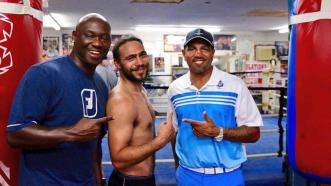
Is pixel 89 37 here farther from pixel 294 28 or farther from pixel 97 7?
pixel 97 7

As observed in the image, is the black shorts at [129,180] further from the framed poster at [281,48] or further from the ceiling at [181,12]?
the framed poster at [281,48]

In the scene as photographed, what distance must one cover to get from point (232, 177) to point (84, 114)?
88 cm

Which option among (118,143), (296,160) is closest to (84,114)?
(118,143)

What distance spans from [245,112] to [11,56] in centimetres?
121

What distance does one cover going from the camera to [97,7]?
680cm

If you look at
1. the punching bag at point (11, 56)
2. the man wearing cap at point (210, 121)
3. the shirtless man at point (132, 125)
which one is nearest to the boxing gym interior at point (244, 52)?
the punching bag at point (11, 56)

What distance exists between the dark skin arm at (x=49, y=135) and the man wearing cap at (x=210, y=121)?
595 mm

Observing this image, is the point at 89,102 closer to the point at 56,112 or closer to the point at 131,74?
the point at 56,112

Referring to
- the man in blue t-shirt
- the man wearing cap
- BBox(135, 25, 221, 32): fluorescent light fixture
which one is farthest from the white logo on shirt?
BBox(135, 25, 221, 32): fluorescent light fixture

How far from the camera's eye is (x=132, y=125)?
1.57 metres

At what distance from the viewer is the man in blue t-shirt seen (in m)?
1.26

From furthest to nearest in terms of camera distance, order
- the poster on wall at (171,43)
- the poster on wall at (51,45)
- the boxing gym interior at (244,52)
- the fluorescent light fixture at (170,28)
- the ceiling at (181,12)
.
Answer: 1. the poster on wall at (171,43)
2. the poster on wall at (51,45)
3. the fluorescent light fixture at (170,28)
4. the ceiling at (181,12)
5. the boxing gym interior at (244,52)

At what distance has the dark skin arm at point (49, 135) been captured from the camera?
1.25 meters

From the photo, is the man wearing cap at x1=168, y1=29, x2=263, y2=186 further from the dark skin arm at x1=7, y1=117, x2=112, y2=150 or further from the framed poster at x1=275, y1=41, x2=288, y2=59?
the framed poster at x1=275, y1=41, x2=288, y2=59
